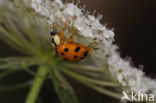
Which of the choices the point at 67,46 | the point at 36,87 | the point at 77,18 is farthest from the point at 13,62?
the point at 77,18

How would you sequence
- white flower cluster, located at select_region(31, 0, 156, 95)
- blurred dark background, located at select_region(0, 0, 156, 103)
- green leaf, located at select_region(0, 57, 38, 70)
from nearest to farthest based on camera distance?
white flower cluster, located at select_region(31, 0, 156, 95) → green leaf, located at select_region(0, 57, 38, 70) → blurred dark background, located at select_region(0, 0, 156, 103)

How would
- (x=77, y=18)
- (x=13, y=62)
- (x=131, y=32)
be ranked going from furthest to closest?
(x=131, y=32) < (x=13, y=62) < (x=77, y=18)

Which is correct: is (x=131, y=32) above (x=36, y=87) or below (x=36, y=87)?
above

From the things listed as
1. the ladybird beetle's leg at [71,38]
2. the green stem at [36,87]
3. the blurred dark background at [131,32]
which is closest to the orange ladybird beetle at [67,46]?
the ladybird beetle's leg at [71,38]

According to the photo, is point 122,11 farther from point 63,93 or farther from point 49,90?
point 63,93

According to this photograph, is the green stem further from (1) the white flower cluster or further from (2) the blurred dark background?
(2) the blurred dark background

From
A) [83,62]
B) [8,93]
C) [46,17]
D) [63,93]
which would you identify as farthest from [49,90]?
[46,17]

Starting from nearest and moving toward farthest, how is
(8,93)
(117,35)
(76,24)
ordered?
(76,24) < (8,93) < (117,35)

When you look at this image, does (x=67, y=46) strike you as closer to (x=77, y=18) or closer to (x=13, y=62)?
(x=77, y=18)

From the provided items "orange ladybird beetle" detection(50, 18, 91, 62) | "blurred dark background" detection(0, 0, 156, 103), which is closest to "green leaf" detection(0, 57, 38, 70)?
"orange ladybird beetle" detection(50, 18, 91, 62)
